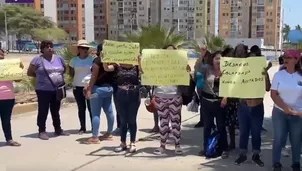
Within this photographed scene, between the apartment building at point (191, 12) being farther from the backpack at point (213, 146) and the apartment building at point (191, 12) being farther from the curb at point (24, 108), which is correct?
the backpack at point (213, 146)

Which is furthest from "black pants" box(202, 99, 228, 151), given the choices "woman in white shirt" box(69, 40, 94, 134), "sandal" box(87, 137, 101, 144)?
"woman in white shirt" box(69, 40, 94, 134)

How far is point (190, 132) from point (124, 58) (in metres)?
2.62

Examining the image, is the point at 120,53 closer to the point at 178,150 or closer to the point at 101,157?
the point at 101,157

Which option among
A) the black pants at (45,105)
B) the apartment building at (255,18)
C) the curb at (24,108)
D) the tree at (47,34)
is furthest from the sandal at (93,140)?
the apartment building at (255,18)

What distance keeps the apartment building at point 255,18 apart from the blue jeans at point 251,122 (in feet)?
284

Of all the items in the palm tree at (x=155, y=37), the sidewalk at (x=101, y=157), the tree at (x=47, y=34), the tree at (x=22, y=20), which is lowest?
the sidewalk at (x=101, y=157)

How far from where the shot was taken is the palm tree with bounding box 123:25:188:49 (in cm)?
1433

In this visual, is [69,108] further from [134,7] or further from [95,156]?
[134,7]

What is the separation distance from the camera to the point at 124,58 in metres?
6.62

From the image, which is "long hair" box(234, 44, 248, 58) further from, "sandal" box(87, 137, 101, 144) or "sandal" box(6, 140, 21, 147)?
"sandal" box(6, 140, 21, 147)

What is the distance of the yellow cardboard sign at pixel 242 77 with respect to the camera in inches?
233

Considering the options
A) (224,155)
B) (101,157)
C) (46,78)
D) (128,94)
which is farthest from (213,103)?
(46,78)

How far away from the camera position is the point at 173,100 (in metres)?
6.56

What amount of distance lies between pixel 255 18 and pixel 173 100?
95.9 meters
